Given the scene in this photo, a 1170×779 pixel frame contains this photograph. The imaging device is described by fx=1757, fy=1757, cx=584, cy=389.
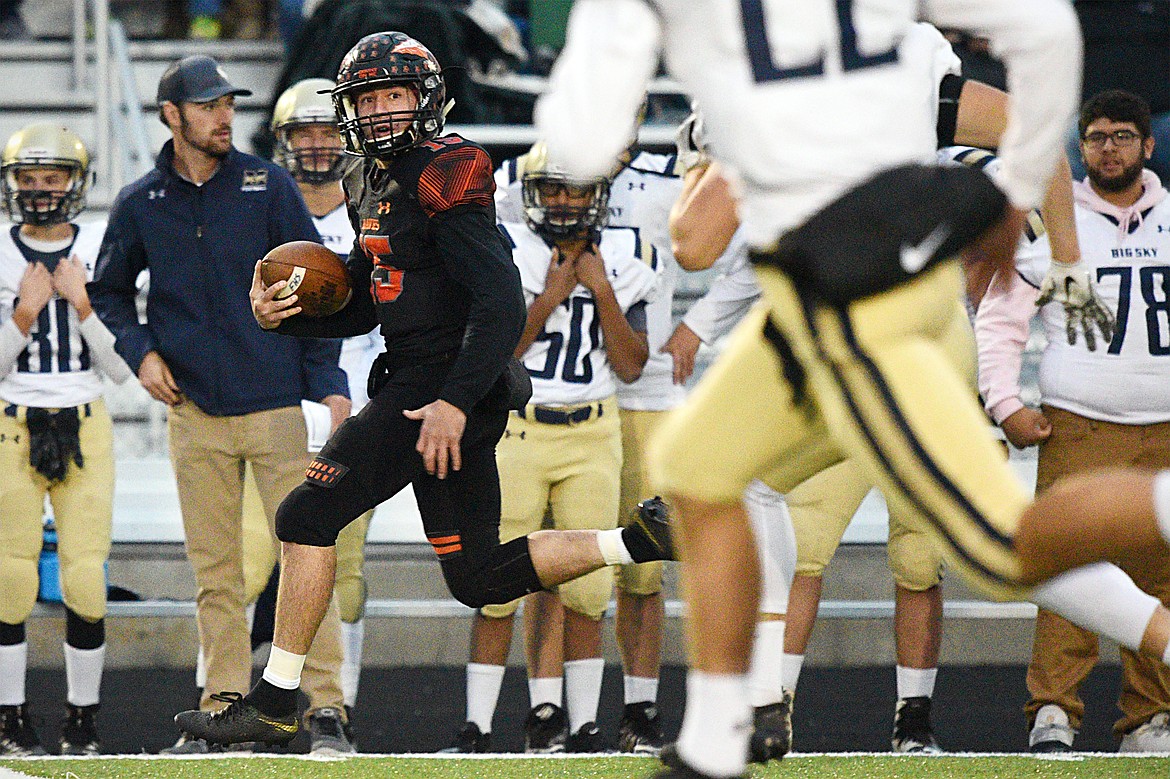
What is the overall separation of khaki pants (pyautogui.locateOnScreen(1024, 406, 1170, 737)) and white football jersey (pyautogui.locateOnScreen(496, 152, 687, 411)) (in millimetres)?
1149

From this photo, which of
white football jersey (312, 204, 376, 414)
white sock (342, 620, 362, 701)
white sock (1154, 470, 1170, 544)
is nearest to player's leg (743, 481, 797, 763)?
white sock (1154, 470, 1170, 544)

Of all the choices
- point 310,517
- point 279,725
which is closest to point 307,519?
point 310,517

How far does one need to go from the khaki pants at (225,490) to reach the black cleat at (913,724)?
1.56m

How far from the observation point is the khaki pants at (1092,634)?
4.66 meters

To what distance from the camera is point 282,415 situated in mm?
4996

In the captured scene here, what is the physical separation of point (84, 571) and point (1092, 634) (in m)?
2.79

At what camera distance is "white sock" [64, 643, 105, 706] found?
493 centimetres

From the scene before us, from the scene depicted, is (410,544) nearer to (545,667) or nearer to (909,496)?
(545,667)

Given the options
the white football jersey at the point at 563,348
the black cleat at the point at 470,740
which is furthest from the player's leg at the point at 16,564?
the white football jersey at the point at 563,348

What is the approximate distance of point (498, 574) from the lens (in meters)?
3.87

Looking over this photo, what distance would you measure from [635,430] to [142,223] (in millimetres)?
1549

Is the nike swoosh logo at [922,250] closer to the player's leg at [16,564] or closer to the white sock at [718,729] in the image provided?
the white sock at [718,729]

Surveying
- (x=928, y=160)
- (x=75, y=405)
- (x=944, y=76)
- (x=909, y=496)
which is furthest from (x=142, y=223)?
(x=909, y=496)

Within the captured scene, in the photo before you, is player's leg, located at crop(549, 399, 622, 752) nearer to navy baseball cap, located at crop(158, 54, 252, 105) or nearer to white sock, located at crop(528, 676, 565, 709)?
white sock, located at crop(528, 676, 565, 709)
